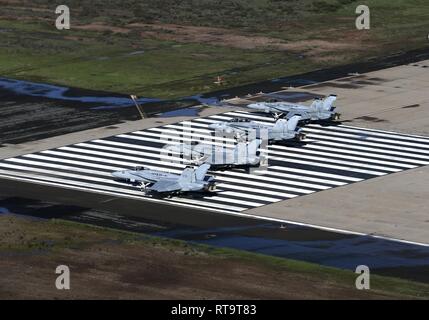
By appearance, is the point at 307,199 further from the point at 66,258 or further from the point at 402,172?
the point at 66,258

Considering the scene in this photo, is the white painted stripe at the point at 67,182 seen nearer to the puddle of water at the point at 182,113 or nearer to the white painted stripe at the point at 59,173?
the white painted stripe at the point at 59,173

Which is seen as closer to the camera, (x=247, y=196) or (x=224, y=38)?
(x=247, y=196)

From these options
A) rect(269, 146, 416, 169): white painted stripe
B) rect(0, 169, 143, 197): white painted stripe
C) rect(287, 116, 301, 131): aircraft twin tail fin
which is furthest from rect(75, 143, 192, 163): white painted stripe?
rect(287, 116, 301, 131): aircraft twin tail fin

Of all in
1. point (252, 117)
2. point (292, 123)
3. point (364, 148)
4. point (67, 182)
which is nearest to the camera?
point (67, 182)

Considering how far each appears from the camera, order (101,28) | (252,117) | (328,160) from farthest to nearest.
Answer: (101,28)
(252,117)
(328,160)

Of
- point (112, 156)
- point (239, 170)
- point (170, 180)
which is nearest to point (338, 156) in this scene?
point (239, 170)

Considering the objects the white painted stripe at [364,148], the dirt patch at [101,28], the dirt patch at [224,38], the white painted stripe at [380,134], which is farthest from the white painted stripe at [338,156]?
the dirt patch at [101,28]

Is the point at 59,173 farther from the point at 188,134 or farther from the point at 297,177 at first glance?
the point at 297,177
